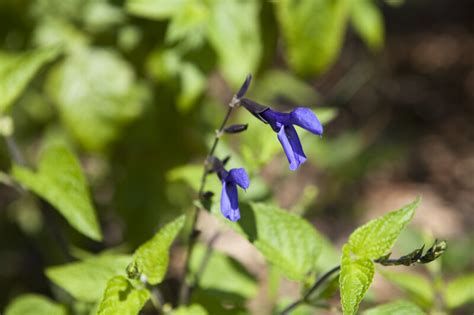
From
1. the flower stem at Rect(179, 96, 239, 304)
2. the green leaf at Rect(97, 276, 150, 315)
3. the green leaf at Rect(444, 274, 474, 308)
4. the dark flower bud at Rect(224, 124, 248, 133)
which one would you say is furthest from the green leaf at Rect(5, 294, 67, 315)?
the green leaf at Rect(444, 274, 474, 308)

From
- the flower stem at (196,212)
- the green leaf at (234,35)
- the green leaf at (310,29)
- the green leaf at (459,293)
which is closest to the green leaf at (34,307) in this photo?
the flower stem at (196,212)

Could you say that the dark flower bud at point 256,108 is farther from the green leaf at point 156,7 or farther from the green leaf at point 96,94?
the green leaf at point 96,94

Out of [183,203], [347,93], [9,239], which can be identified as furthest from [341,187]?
[9,239]

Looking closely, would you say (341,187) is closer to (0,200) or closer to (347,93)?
(347,93)

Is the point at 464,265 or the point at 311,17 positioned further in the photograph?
the point at 464,265

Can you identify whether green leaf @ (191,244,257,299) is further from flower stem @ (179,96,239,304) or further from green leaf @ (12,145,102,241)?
green leaf @ (12,145,102,241)

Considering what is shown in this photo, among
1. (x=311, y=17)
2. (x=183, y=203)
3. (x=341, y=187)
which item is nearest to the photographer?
(x=311, y=17)
